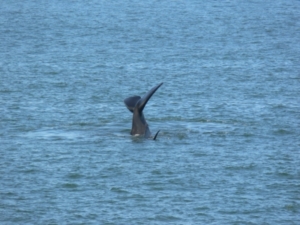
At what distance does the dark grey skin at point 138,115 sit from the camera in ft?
97.6

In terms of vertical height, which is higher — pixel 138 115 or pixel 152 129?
pixel 138 115

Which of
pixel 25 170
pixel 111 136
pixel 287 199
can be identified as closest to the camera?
pixel 287 199

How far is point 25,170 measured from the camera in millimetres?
27578

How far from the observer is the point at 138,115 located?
97.9 ft

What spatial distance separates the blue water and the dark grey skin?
311 mm

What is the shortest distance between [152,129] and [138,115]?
5.42ft

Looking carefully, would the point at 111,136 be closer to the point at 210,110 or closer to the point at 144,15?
the point at 210,110

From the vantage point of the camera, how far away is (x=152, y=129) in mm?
31359

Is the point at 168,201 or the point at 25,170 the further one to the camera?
the point at 25,170

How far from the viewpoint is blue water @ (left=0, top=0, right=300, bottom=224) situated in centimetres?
2459

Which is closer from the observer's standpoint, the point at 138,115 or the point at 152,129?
the point at 138,115

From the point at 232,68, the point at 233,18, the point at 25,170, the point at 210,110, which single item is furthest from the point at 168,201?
the point at 233,18

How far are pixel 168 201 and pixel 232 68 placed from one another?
22.3 meters

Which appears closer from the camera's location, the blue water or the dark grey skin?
the blue water
